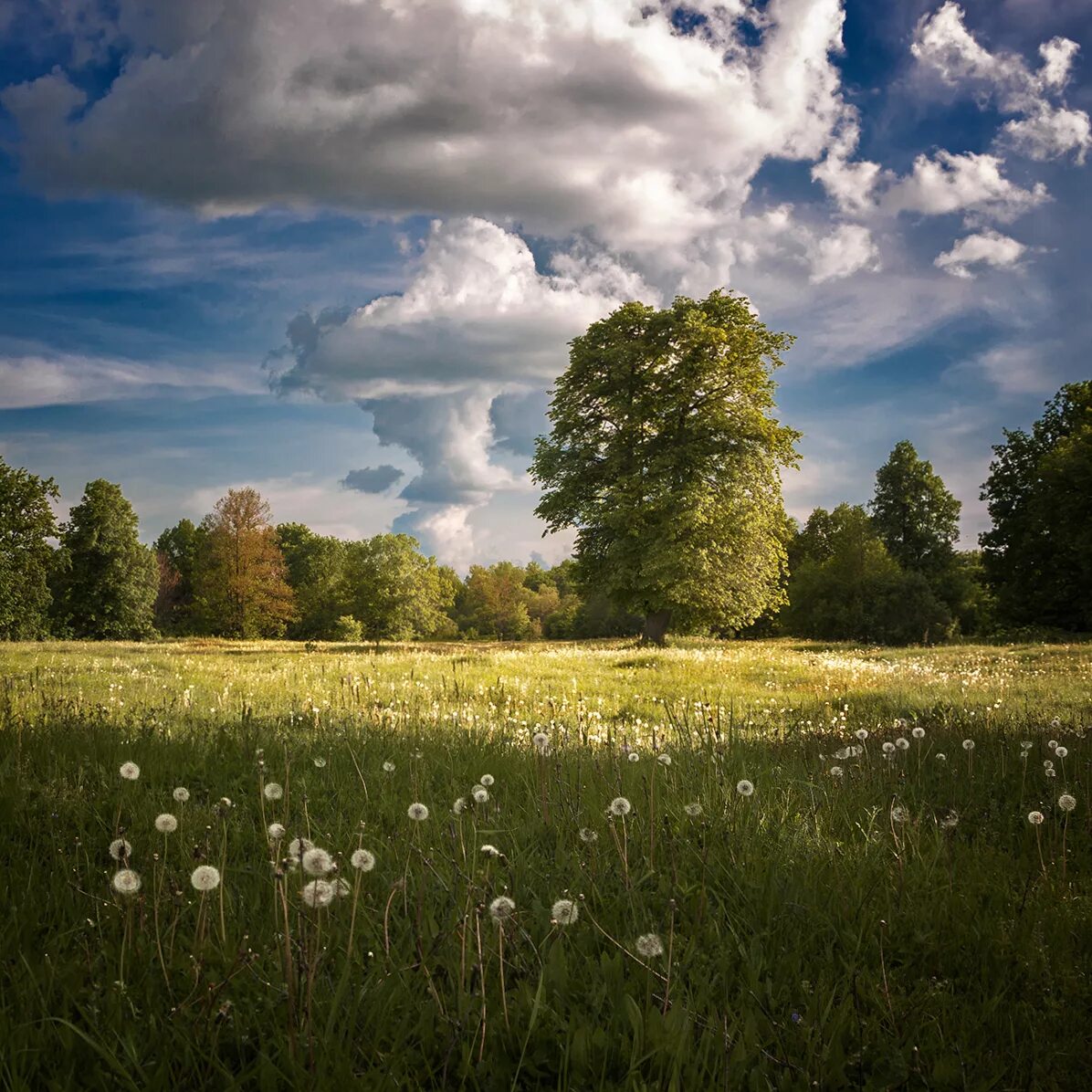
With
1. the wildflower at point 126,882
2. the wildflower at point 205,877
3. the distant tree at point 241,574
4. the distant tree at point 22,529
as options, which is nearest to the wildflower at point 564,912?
the wildflower at point 205,877

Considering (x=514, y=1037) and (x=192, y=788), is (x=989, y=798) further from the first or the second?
(x=192, y=788)

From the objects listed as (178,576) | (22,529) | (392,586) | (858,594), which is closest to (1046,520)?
(858,594)

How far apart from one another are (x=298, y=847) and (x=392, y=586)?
4607 cm

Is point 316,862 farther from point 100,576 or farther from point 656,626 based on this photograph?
point 100,576

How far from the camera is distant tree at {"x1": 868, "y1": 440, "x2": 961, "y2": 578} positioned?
58.2 metres

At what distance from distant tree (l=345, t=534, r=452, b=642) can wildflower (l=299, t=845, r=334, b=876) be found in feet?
149

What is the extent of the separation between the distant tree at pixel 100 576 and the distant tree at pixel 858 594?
1907 inches

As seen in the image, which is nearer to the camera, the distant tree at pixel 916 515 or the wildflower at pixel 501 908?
the wildflower at pixel 501 908

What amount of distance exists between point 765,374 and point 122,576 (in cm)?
4791

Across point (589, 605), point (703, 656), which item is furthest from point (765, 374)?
point (589, 605)

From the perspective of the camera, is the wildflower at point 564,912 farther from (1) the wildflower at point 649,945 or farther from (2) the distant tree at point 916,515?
(2) the distant tree at point 916,515

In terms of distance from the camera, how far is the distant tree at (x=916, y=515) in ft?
191

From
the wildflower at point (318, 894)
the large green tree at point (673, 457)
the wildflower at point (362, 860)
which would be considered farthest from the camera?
the large green tree at point (673, 457)

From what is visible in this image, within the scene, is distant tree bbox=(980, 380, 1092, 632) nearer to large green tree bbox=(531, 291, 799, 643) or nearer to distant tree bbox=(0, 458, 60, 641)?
large green tree bbox=(531, 291, 799, 643)
